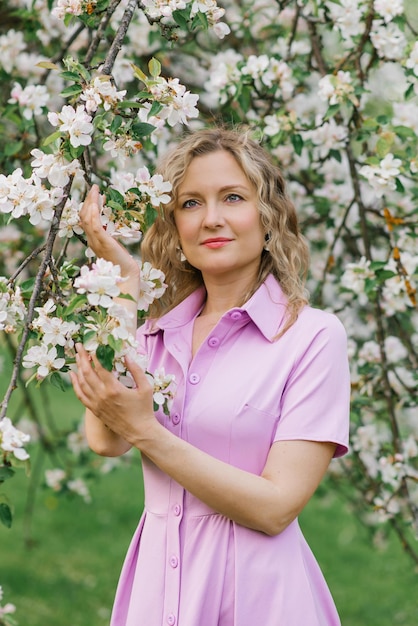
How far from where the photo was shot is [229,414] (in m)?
1.92

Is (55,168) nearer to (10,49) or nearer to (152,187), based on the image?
(152,187)

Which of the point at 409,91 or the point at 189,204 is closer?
the point at 189,204

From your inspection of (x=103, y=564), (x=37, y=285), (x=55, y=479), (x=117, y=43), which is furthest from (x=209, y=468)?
(x=103, y=564)

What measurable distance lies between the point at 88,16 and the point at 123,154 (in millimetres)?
360

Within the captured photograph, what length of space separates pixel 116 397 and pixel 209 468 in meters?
0.23

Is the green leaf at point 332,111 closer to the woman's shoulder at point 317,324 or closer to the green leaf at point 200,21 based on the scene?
the green leaf at point 200,21

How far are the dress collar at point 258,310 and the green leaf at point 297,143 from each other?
66cm

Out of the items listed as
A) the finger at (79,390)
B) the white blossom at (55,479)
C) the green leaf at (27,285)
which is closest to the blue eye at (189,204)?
the green leaf at (27,285)

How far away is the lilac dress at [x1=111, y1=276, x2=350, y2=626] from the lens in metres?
1.89

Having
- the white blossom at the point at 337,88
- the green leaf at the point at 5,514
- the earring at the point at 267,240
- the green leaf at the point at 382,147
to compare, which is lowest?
the green leaf at the point at 5,514

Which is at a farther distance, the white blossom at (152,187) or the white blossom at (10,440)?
the white blossom at (152,187)

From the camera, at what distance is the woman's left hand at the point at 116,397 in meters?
1.74

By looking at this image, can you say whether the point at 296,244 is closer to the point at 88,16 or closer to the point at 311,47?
the point at 88,16

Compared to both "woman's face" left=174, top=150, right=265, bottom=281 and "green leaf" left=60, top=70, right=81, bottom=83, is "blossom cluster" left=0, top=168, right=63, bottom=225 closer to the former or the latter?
"green leaf" left=60, top=70, right=81, bottom=83
